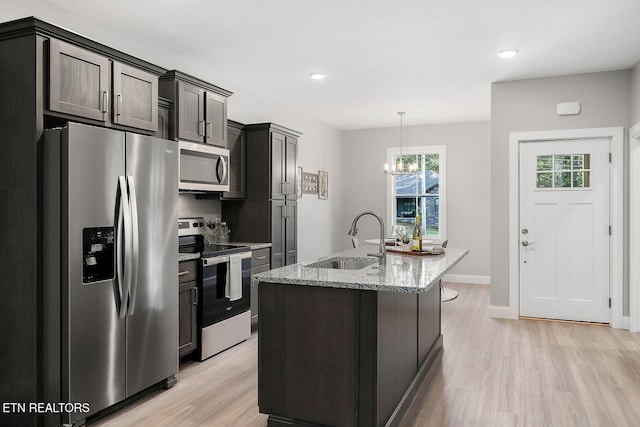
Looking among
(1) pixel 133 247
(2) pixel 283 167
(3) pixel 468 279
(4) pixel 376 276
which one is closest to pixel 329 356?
(4) pixel 376 276

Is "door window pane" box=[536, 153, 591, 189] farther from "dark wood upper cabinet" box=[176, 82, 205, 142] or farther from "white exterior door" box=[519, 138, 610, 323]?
"dark wood upper cabinet" box=[176, 82, 205, 142]

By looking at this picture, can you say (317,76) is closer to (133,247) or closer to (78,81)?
(78,81)

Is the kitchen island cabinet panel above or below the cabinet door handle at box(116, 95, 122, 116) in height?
below

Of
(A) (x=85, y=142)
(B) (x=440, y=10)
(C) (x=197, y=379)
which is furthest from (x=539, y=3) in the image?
(C) (x=197, y=379)

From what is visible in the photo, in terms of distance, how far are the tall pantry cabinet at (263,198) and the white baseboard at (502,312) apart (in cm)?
246

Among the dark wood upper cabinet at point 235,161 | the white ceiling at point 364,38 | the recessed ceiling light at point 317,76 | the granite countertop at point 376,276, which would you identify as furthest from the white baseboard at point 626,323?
the dark wood upper cabinet at point 235,161

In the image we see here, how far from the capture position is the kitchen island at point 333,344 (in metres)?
2.36

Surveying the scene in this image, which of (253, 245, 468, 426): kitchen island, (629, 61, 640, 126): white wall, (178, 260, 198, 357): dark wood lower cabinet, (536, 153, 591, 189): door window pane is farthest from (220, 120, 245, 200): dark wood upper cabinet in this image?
(629, 61, 640, 126): white wall

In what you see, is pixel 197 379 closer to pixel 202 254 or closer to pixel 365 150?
pixel 202 254

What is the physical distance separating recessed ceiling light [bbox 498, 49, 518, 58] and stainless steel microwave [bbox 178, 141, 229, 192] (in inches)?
108

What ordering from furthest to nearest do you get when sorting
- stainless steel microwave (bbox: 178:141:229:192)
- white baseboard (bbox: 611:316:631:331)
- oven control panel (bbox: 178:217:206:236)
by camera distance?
white baseboard (bbox: 611:316:631:331) < oven control panel (bbox: 178:217:206:236) < stainless steel microwave (bbox: 178:141:229:192)

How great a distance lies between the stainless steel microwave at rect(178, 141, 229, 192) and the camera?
12.6 ft

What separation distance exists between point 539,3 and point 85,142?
10.4 feet

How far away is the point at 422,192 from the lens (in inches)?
317
